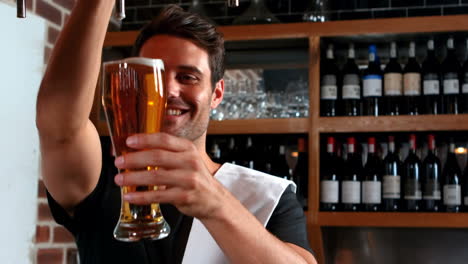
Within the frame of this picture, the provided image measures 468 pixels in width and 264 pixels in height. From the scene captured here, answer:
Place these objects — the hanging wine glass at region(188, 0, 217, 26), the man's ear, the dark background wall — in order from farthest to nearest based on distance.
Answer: the hanging wine glass at region(188, 0, 217, 26), the dark background wall, the man's ear

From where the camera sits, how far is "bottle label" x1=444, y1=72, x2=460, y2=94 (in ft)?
8.79

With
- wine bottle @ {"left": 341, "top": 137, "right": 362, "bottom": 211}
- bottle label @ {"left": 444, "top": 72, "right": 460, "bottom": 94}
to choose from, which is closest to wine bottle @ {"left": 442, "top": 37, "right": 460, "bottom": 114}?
bottle label @ {"left": 444, "top": 72, "right": 460, "bottom": 94}

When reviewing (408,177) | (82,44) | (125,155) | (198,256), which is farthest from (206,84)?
(408,177)

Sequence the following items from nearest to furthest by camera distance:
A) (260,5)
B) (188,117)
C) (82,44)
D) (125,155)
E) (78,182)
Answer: (125,155) → (82,44) → (78,182) → (188,117) → (260,5)

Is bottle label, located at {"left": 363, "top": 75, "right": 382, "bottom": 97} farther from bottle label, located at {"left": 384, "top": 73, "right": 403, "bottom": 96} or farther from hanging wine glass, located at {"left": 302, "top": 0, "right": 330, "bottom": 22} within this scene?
hanging wine glass, located at {"left": 302, "top": 0, "right": 330, "bottom": 22}

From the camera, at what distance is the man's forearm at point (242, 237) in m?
0.88

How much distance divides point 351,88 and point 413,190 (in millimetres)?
446

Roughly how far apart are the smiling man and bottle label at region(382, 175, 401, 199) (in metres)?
1.28

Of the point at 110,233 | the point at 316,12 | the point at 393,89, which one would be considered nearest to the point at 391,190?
the point at 393,89

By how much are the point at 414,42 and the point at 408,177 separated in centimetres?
53

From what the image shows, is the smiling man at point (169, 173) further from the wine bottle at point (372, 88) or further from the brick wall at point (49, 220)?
the wine bottle at point (372, 88)

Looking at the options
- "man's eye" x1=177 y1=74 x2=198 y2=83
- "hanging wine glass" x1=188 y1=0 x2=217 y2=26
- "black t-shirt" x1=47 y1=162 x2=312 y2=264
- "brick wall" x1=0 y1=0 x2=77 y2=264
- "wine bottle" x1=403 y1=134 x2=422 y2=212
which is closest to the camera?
"black t-shirt" x1=47 y1=162 x2=312 y2=264

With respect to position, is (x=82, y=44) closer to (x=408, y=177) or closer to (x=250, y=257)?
(x=250, y=257)

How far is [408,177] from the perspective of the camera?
2.77 m
